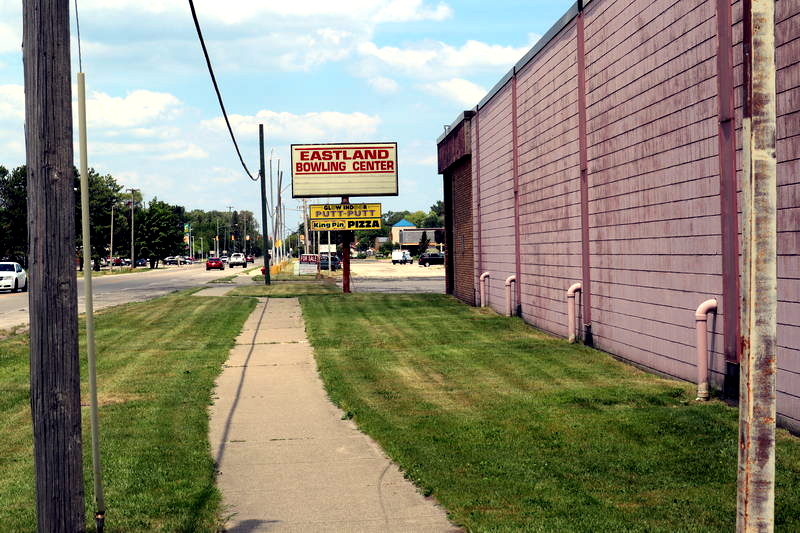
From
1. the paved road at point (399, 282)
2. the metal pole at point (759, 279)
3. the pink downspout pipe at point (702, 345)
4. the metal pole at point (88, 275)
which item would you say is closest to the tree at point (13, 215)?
the paved road at point (399, 282)

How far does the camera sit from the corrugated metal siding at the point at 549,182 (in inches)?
714

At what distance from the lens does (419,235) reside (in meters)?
170

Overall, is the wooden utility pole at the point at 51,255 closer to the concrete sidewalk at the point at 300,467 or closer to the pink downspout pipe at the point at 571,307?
the concrete sidewalk at the point at 300,467

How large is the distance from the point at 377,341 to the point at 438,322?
14.9 feet

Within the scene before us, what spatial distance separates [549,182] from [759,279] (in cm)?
1531

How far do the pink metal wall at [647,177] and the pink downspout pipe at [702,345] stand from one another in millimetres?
164

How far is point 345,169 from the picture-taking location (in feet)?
130

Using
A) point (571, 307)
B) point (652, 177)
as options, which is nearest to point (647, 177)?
point (652, 177)

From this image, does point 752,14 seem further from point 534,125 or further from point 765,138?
point 534,125

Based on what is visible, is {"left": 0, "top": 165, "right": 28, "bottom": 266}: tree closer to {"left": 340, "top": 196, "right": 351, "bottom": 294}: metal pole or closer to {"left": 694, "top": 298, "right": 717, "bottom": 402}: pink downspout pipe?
{"left": 340, "top": 196, "right": 351, "bottom": 294}: metal pole

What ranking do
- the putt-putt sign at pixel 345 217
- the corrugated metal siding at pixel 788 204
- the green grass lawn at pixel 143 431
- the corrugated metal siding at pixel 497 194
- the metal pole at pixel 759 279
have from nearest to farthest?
the metal pole at pixel 759 279 < the green grass lawn at pixel 143 431 < the corrugated metal siding at pixel 788 204 < the corrugated metal siding at pixel 497 194 < the putt-putt sign at pixel 345 217

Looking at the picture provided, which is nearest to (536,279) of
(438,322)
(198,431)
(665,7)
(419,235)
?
(438,322)

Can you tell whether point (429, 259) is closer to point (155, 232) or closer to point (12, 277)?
point (155, 232)

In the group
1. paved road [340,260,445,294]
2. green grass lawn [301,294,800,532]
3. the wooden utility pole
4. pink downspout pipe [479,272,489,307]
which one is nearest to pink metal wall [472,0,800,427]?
green grass lawn [301,294,800,532]
